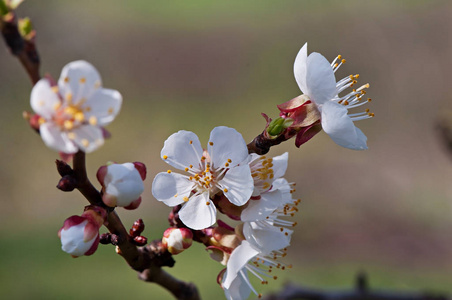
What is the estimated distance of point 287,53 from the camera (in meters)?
4.11

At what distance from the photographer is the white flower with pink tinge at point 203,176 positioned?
713mm

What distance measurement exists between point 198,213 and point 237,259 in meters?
0.10

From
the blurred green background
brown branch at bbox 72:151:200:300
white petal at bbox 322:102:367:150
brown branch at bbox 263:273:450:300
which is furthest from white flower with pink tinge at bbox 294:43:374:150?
the blurred green background

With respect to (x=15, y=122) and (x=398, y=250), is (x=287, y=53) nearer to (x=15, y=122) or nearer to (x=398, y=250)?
(x=398, y=250)

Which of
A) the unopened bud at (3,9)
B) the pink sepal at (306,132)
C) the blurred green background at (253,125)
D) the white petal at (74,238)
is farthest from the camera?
the blurred green background at (253,125)

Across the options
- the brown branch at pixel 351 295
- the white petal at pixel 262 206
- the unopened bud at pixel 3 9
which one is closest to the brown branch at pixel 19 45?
the unopened bud at pixel 3 9

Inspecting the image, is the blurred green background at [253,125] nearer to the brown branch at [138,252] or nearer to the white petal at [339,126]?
the brown branch at [138,252]

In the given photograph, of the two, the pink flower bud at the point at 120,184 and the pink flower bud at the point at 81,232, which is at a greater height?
the pink flower bud at the point at 120,184

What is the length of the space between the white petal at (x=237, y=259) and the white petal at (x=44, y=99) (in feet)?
1.13

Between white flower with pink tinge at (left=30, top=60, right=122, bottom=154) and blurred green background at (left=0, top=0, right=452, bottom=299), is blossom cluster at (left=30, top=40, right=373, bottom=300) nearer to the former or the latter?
white flower with pink tinge at (left=30, top=60, right=122, bottom=154)

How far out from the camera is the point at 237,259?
2.50ft

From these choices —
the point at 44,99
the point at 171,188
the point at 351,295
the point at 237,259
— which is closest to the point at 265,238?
the point at 237,259

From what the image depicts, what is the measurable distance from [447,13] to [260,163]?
164 inches

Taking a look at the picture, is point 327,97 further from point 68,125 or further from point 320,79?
point 68,125
